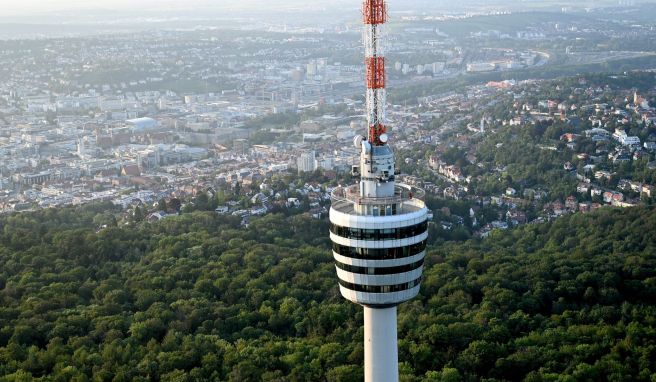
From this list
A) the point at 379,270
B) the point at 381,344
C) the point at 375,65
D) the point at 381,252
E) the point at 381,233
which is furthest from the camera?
the point at 381,344

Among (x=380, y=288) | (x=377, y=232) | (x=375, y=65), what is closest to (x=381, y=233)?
(x=377, y=232)

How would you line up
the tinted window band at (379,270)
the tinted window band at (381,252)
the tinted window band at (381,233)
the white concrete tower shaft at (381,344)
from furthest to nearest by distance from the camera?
1. the white concrete tower shaft at (381,344)
2. the tinted window band at (379,270)
3. the tinted window band at (381,252)
4. the tinted window band at (381,233)

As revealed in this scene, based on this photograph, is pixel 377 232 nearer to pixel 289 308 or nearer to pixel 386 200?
pixel 386 200

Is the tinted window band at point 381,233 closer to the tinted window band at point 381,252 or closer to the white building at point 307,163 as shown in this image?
the tinted window band at point 381,252

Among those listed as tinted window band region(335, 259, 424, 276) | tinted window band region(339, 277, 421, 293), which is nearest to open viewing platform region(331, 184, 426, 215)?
tinted window band region(335, 259, 424, 276)

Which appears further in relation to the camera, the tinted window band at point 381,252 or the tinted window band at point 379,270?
the tinted window band at point 379,270

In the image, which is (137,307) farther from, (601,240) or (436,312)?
(601,240)

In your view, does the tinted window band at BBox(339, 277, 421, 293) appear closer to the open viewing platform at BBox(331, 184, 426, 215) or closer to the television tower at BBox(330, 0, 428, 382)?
the television tower at BBox(330, 0, 428, 382)

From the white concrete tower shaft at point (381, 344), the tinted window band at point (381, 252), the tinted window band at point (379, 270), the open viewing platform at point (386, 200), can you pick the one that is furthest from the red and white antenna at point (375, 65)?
the white concrete tower shaft at point (381, 344)
